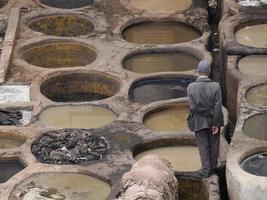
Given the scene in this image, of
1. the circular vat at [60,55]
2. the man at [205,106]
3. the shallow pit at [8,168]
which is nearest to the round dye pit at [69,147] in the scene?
the shallow pit at [8,168]

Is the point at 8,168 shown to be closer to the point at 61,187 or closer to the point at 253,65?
the point at 61,187

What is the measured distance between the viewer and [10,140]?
15.5 meters

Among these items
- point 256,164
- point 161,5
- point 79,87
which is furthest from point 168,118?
point 161,5

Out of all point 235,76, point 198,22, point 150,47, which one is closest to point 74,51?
point 150,47

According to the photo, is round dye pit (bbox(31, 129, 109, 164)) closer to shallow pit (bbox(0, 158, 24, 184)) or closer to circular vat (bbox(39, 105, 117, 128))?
shallow pit (bbox(0, 158, 24, 184))

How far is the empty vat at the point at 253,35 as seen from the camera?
18016mm

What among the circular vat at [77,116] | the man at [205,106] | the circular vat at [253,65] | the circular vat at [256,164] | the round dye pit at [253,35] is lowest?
the circular vat at [77,116]

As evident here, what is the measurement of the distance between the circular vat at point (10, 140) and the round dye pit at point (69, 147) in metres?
0.43

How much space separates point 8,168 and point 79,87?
12.3ft

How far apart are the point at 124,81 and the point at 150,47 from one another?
1.67 m

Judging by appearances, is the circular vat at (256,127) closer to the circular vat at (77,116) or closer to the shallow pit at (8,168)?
the circular vat at (77,116)

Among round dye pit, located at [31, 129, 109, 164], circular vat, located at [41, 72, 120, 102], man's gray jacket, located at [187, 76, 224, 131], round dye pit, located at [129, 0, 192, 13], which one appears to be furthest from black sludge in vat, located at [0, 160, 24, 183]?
round dye pit, located at [129, 0, 192, 13]

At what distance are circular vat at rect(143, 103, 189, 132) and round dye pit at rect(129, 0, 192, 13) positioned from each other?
16.1ft

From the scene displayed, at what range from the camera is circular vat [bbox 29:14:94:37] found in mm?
20500
